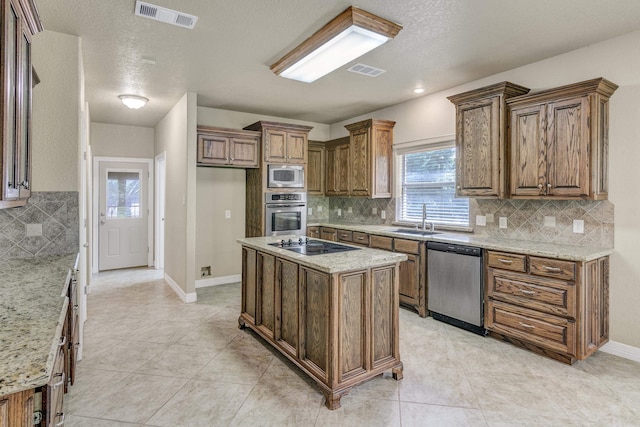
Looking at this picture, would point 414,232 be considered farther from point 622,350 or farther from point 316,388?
point 316,388

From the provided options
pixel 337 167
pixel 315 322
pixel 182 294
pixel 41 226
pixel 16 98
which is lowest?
pixel 182 294

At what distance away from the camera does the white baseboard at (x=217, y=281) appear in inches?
207

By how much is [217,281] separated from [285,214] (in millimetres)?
1463

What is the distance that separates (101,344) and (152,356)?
60cm

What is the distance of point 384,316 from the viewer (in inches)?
100

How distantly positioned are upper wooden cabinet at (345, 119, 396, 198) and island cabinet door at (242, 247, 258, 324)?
7.25ft

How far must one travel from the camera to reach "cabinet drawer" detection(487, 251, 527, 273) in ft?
10.0

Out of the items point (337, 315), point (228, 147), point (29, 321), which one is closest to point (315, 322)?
point (337, 315)

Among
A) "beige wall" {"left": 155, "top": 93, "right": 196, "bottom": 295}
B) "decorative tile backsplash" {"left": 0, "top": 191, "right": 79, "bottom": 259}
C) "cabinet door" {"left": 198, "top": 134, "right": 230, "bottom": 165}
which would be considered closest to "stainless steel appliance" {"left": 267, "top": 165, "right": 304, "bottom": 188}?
"cabinet door" {"left": 198, "top": 134, "right": 230, "bottom": 165}

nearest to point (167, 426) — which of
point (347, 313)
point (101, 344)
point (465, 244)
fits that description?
point (347, 313)

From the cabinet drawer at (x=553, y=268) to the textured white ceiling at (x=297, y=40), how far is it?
5.97 ft

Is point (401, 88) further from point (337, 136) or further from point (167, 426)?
point (167, 426)

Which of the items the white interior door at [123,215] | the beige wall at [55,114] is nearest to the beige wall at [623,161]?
the beige wall at [55,114]

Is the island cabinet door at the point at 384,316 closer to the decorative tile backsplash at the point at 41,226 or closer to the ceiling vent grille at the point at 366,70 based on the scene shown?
the ceiling vent grille at the point at 366,70
